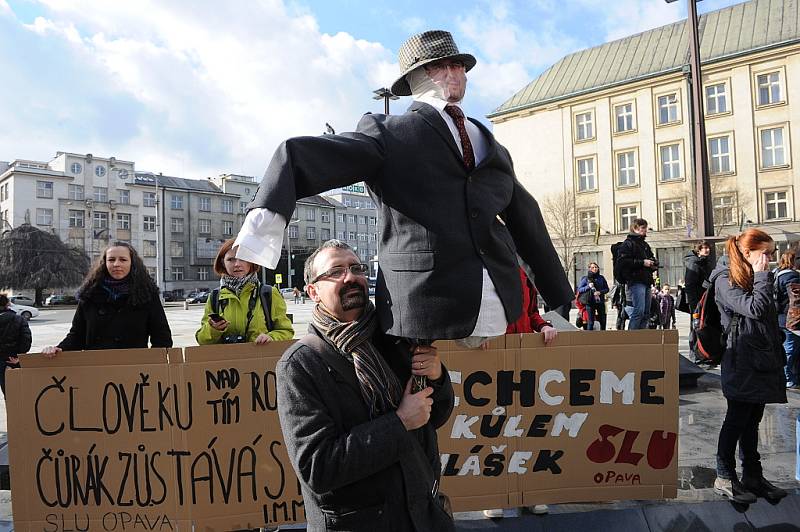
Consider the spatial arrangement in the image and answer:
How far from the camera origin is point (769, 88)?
36844 mm

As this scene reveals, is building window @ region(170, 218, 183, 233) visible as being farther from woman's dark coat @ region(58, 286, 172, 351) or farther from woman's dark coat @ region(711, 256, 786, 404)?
woman's dark coat @ region(711, 256, 786, 404)

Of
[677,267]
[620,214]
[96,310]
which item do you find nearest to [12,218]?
[620,214]

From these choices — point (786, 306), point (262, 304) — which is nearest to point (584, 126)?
point (786, 306)

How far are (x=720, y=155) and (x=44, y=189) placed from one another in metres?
62.7

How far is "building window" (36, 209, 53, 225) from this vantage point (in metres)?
62.2

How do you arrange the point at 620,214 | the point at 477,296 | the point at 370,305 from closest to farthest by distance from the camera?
the point at 477,296
the point at 370,305
the point at 620,214

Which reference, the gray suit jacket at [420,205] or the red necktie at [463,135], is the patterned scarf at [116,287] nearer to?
the gray suit jacket at [420,205]

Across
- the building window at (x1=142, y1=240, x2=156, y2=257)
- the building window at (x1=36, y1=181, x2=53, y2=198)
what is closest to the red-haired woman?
the building window at (x1=36, y1=181, x2=53, y2=198)

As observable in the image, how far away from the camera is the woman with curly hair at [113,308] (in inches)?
156

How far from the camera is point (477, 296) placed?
170cm

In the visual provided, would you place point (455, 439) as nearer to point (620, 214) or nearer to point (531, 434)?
point (531, 434)

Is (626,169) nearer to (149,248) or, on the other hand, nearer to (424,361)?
(424,361)

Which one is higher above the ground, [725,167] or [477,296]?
[725,167]

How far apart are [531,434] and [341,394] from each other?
2219 mm
